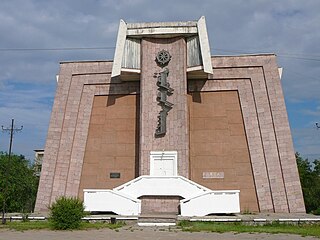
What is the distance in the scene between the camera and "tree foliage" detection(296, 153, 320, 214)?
40312mm

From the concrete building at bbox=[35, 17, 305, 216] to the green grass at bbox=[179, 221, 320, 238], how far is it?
6519 millimetres

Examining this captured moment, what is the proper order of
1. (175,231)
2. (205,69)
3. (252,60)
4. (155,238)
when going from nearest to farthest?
(155,238), (175,231), (205,69), (252,60)

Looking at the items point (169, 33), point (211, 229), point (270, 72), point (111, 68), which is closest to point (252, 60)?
point (270, 72)

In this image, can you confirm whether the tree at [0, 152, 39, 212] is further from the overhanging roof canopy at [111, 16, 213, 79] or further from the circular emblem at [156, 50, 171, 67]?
the circular emblem at [156, 50, 171, 67]

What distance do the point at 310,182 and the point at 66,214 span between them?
1326 inches

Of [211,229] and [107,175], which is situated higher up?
[107,175]

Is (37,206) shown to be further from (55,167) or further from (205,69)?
(205,69)

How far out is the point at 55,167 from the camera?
87.4ft

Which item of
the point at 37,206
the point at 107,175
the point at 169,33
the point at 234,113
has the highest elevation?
the point at 169,33

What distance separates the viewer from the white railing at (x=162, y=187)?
74.4ft

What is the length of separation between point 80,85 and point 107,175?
21.8 ft

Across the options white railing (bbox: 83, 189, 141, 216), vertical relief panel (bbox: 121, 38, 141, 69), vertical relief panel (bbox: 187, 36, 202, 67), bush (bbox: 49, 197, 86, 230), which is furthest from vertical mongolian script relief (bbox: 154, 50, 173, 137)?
bush (bbox: 49, 197, 86, 230)

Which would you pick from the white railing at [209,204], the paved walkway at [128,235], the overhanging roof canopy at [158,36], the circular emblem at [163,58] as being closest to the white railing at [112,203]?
the white railing at [209,204]

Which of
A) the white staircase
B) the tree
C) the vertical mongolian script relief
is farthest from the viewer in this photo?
the tree
